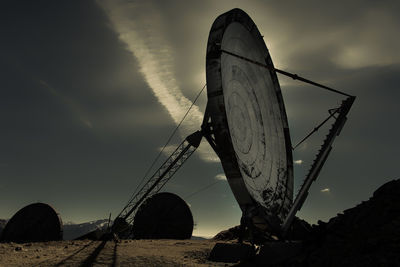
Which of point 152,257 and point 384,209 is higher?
point 384,209

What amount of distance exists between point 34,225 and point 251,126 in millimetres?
30988

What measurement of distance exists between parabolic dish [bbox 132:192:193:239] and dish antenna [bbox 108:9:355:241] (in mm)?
19307

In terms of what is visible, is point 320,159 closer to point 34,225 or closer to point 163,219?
point 163,219

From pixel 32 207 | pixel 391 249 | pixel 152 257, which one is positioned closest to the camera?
pixel 391 249

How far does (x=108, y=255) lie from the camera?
1611 centimetres

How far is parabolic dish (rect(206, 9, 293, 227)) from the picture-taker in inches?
471

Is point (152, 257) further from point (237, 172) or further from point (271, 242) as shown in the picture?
point (237, 172)

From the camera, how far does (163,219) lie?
120 feet

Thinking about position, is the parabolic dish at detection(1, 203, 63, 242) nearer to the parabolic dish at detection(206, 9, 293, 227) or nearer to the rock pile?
the parabolic dish at detection(206, 9, 293, 227)

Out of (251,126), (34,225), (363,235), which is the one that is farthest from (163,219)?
(363,235)

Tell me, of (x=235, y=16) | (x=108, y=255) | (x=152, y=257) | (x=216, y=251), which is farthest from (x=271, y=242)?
(x=235, y=16)

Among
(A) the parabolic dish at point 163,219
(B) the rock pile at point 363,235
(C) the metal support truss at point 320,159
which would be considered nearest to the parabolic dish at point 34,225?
(A) the parabolic dish at point 163,219

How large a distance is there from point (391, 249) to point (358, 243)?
139 cm

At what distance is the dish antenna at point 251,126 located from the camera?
39.4 feet
